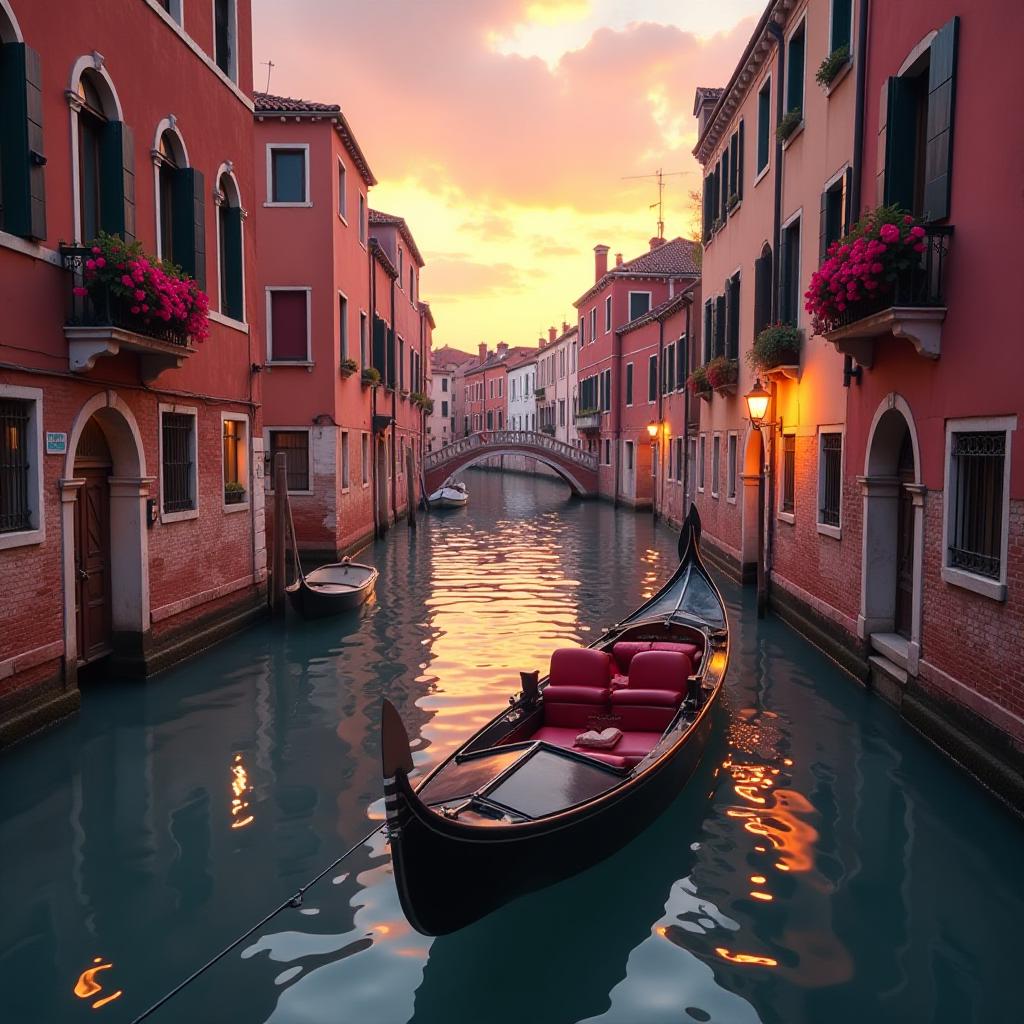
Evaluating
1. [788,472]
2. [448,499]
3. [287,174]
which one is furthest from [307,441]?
[448,499]

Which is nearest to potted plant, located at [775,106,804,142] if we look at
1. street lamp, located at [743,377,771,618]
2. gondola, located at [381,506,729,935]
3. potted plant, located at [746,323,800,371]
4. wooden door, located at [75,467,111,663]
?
potted plant, located at [746,323,800,371]

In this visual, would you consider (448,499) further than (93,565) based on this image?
Yes

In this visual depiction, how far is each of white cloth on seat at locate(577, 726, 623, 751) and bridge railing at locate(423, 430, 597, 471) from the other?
2617 centimetres

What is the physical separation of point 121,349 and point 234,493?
3160 millimetres

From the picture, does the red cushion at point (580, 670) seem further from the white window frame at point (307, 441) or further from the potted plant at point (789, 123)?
the white window frame at point (307, 441)

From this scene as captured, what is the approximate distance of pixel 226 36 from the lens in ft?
33.2

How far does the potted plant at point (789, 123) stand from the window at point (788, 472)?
348 centimetres

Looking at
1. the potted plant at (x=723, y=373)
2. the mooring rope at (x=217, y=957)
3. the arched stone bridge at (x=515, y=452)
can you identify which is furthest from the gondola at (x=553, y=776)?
the arched stone bridge at (x=515, y=452)

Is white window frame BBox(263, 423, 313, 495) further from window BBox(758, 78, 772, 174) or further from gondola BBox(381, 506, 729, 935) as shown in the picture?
gondola BBox(381, 506, 729, 935)

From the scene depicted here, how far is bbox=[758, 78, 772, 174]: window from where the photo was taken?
12.4 m

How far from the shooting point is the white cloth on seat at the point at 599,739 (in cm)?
569

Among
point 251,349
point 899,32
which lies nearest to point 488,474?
point 251,349

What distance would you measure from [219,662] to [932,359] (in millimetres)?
6924

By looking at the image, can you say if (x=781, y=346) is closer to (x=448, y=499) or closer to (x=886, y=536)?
(x=886, y=536)
